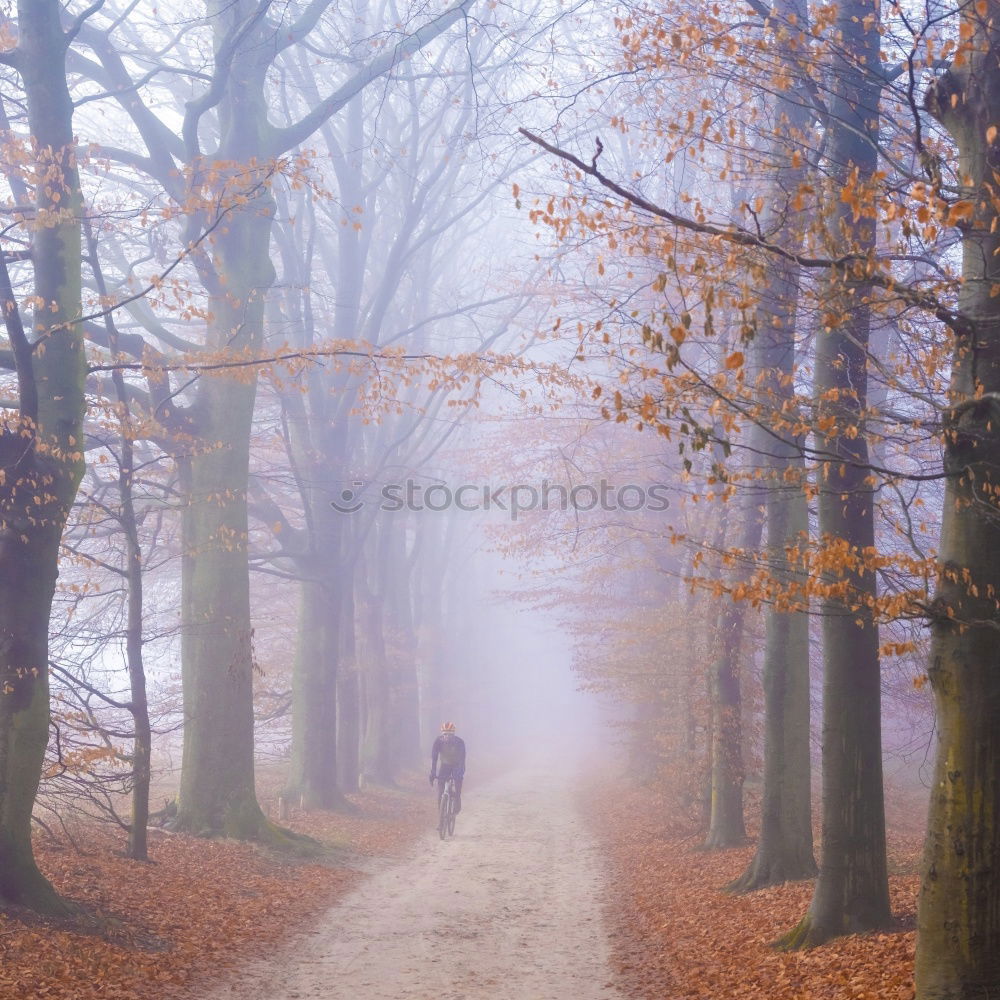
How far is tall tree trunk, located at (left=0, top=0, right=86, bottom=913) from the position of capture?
7852 mm

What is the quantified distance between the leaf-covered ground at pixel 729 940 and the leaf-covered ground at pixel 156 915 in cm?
325

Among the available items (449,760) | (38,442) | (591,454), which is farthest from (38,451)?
(591,454)

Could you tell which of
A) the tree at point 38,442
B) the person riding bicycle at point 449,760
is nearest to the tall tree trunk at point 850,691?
the tree at point 38,442

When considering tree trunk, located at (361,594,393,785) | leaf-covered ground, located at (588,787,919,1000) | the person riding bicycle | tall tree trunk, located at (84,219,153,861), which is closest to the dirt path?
leaf-covered ground, located at (588,787,919,1000)

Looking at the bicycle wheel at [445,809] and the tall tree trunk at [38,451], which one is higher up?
the tall tree trunk at [38,451]

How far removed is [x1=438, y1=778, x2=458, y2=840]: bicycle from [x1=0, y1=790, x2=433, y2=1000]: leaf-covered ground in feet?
8.77

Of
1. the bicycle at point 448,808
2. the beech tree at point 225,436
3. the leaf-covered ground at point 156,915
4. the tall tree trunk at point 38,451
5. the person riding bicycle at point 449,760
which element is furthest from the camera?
the person riding bicycle at point 449,760

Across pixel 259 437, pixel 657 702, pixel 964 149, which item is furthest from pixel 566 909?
pixel 259 437

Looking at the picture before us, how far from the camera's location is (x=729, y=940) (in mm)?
8664

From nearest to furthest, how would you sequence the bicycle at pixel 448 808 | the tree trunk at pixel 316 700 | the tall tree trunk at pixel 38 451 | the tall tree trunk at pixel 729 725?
the tall tree trunk at pixel 38 451 < the tall tree trunk at pixel 729 725 < the bicycle at pixel 448 808 < the tree trunk at pixel 316 700

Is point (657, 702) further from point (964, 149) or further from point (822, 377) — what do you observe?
point (964, 149)

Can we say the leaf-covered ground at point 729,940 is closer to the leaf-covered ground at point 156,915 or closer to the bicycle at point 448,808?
the leaf-covered ground at point 156,915

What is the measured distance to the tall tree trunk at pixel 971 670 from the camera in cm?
542

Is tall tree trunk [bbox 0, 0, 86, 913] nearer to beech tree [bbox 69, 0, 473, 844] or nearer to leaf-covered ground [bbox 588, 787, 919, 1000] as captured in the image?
beech tree [bbox 69, 0, 473, 844]
